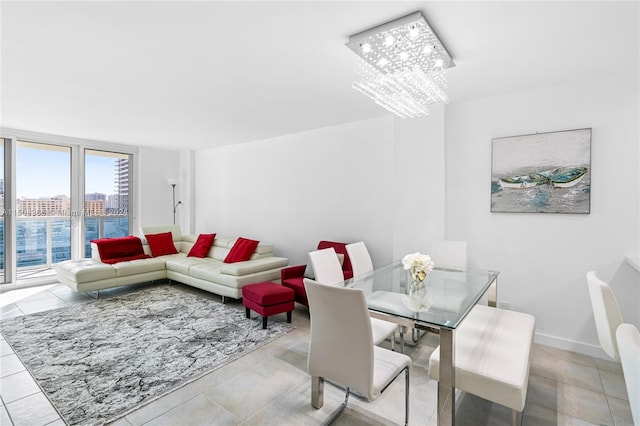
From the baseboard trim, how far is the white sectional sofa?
11.1 feet

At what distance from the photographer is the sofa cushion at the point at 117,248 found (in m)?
5.02

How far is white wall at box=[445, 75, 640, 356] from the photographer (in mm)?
2770

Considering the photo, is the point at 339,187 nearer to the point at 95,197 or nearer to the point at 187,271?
the point at 187,271

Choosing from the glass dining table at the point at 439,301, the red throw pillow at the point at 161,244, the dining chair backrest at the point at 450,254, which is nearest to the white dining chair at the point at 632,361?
the glass dining table at the point at 439,301

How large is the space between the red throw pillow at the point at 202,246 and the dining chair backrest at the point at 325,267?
3.34 m

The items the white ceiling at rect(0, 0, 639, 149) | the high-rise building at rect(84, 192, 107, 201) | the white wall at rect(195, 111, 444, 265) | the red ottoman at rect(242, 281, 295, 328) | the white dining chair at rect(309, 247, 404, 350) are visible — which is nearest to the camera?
the white ceiling at rect(0, 0, 639, 149)

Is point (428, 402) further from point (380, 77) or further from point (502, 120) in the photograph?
point (502, 120)

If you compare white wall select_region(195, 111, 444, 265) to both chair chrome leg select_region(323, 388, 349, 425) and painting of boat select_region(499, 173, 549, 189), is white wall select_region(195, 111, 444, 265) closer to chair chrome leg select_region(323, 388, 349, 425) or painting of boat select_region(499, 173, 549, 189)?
painting of boat select_region(499, 173, 549, 189)

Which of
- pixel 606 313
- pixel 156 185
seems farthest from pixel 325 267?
pixel 156 185

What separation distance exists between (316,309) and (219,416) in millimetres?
1044

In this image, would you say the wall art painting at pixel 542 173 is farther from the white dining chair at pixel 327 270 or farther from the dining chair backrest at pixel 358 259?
the white dining chair at pixel 327 270

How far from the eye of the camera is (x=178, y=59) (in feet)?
8.33

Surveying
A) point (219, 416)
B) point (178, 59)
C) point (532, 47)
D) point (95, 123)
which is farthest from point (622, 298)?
point (95, 123)

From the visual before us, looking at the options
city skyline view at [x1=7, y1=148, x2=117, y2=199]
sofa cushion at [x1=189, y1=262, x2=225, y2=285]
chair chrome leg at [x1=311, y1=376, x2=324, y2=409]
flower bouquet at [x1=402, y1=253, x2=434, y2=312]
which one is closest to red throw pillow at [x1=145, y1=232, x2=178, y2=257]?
sofa cushion at [x1=189, y1=262, x2=225, y2=285]
